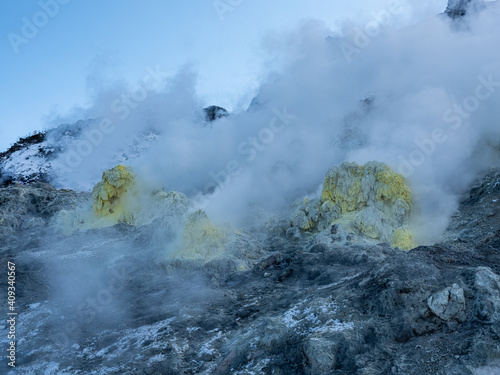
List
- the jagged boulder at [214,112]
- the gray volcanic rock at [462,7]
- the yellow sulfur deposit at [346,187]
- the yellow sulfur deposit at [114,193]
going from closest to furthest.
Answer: the yellow sulfur deposit at [346,187]
the yellow sulfur deposit at [114,193]
the gray volcanic rock at [462,7]
the jagged boulder at [214,112]

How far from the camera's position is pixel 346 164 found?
50.7 feet

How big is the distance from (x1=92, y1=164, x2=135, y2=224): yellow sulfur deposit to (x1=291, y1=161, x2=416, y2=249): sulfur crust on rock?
8.62 meters

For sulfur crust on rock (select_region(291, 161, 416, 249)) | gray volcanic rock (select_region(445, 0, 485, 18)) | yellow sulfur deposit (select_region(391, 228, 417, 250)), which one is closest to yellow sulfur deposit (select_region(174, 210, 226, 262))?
sulfur crust on rock (select_region(291, 161, 416, 249))

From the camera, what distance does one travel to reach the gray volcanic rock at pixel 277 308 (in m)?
6.39

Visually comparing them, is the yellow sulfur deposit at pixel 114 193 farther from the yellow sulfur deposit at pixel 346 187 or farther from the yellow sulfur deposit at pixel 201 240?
the yellow sulfur deposit at pixel 346 187

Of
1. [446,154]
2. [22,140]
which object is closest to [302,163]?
[446,154]

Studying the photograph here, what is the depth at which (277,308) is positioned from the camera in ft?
28.9

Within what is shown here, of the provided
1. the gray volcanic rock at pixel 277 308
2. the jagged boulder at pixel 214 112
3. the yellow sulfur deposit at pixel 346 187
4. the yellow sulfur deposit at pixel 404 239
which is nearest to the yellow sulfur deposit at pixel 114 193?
the gray volcanic rock at pixel 277 308

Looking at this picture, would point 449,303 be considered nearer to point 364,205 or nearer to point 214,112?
point 364,205

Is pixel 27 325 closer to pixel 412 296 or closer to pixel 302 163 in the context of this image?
pixel 412 296

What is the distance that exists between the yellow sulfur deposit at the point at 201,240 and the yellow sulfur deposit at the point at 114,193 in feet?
19.8

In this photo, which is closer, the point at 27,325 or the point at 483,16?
the point at 27,325

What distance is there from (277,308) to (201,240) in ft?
17.8

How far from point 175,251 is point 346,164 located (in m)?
7.38
